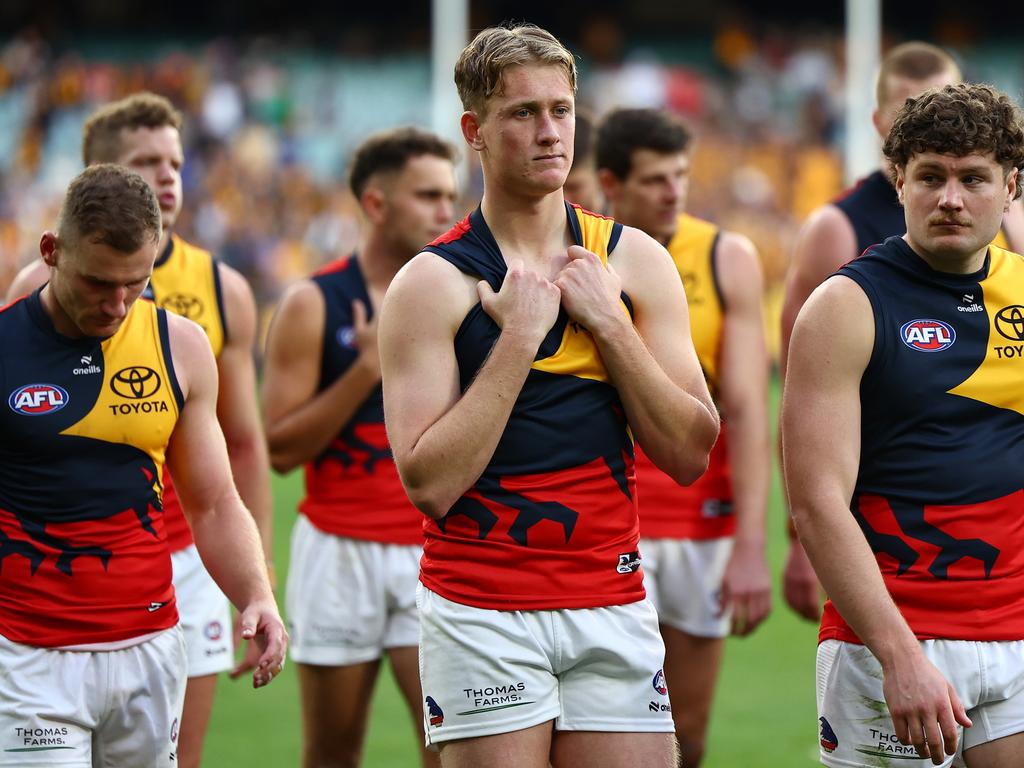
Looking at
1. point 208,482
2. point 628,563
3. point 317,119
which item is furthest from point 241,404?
point 317,119

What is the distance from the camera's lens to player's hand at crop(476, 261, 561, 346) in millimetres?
3625

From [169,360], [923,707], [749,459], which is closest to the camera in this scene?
[923,707]

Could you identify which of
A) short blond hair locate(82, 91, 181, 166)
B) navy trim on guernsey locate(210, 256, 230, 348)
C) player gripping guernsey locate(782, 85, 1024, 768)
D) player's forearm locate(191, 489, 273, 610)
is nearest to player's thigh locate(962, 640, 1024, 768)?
player gripping guernsey locate(782, 85, 1024, 768)

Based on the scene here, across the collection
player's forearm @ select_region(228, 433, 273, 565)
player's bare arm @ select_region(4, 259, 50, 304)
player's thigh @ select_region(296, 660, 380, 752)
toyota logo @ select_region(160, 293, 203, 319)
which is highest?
player's bare arm @ select_region(4, 259, 50, 304)

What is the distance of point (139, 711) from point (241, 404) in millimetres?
1461

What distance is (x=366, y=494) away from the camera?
578 centimetres

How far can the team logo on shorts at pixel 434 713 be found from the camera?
3.67m

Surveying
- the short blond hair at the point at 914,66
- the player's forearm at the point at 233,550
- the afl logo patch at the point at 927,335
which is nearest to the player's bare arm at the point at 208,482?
the player's forearm at the point at 233,550

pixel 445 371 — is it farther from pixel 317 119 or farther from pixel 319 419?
pixel 317 119

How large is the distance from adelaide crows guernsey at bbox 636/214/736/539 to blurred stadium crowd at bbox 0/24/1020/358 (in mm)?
16930

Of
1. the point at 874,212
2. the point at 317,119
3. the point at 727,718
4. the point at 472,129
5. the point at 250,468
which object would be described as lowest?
the point at 727,718

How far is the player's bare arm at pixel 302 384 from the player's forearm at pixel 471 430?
6.87 feet

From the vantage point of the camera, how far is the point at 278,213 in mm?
25172

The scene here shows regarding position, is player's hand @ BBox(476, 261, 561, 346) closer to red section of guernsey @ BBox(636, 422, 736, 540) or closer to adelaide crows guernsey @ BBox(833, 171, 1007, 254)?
adelaide crows guernsey @ BBox(833, 171, 1007, 254)
